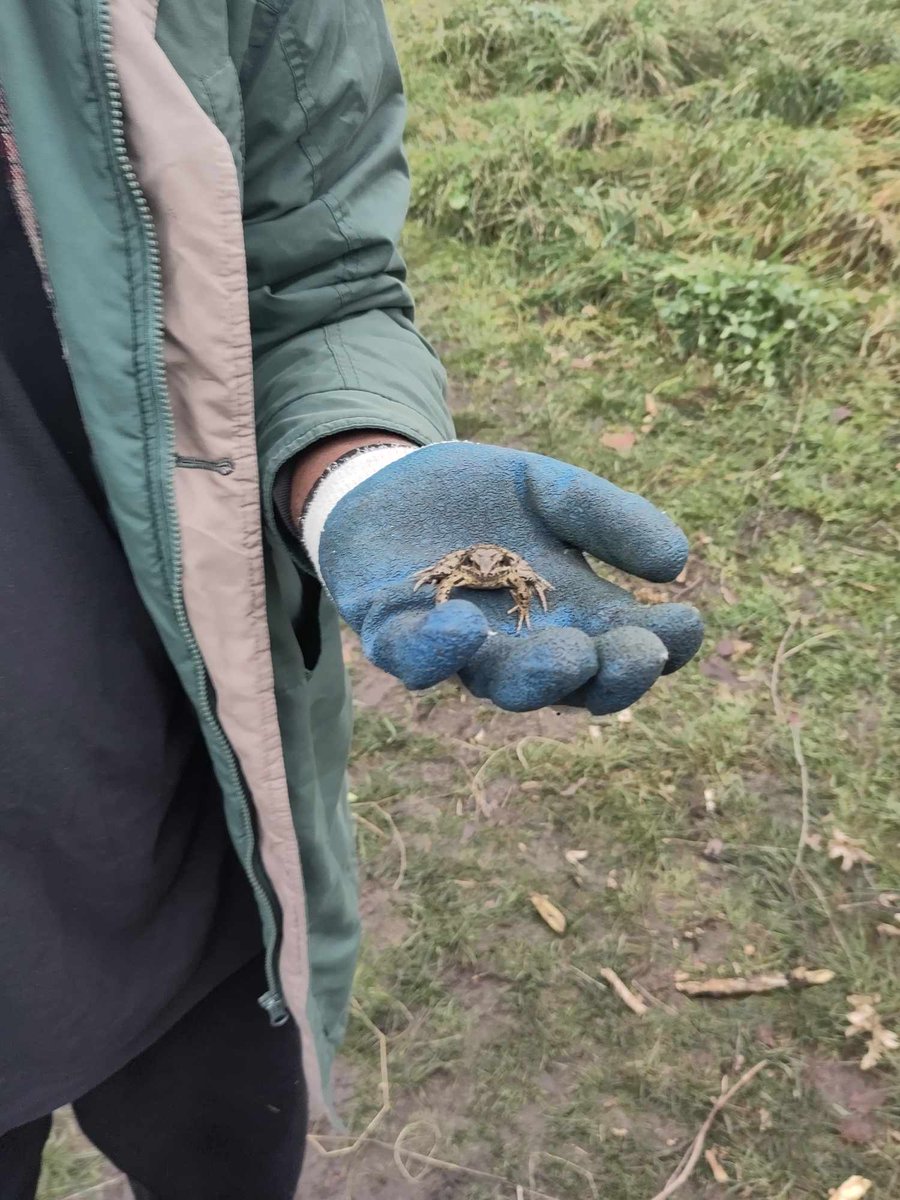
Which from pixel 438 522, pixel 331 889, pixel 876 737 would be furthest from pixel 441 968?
pixel 438 522

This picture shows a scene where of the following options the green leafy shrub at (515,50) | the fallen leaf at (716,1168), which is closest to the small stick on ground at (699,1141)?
the fallen leaf at (716,1168)

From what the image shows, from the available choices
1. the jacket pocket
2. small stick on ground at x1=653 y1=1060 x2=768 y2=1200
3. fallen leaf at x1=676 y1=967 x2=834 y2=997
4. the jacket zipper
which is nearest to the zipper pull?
the jacket zipper

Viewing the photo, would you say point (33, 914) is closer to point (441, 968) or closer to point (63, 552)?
point (63, 552)

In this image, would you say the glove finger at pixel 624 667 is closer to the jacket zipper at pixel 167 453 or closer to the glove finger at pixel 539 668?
the glove finger at pixel 539 668

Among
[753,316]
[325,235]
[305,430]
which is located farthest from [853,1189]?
[753,316]

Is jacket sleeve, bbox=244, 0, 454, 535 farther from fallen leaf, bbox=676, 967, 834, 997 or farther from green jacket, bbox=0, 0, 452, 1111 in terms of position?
fallen leaf, bbox=676, 967, 834, 997

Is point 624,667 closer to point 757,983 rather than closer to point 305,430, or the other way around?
point 305,430

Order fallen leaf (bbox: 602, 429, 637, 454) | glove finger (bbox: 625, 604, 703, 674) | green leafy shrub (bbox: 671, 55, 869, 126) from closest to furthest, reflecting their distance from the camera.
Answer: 1. glove finger (bbox: 625, 604, 703, 674)
2. fallen leaf (bbox: 602, 429, 637, 454)
3. green leafy shrub (bbox: 671, 55, 869, 126)
